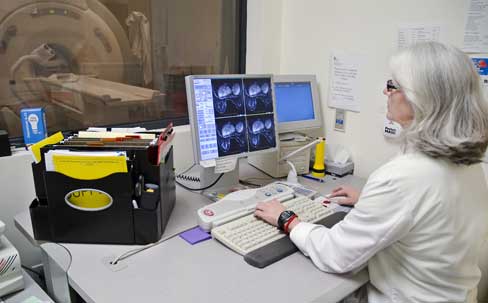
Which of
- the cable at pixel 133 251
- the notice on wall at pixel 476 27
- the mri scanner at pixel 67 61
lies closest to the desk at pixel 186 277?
the cable at pixel 133 251

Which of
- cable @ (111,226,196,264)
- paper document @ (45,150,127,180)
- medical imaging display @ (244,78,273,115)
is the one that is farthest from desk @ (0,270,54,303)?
medical imaging display @ (244,78,273,115)

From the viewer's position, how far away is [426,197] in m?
0.94

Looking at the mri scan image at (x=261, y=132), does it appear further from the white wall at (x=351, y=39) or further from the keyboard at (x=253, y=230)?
the white wall at (x=351, y=39)

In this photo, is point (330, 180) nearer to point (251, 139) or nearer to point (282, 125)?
point (282, 125)

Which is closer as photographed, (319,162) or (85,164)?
(85,164)

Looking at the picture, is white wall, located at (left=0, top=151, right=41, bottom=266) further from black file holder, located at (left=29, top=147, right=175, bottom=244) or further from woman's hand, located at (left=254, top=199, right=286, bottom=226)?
woman's hand, located at (left=254, top=199, right=286, bottom=226)

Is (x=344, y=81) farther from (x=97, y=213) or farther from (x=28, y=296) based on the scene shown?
(x=28, y=296)

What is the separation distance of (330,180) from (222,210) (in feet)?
2.38

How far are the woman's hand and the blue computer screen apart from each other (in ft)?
2.01

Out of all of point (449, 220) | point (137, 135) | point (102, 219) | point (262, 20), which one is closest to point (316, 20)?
point (262, 20)

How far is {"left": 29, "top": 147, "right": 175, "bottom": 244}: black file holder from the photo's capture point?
3.70ft

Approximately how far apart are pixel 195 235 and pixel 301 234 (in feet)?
1.15

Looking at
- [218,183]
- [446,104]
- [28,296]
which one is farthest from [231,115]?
[28,296]

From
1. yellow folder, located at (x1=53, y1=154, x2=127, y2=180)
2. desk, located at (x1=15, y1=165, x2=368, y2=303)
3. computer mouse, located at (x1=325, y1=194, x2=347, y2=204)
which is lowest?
desk, located at (x1=15, y1=165, x2=368, y2=303)
